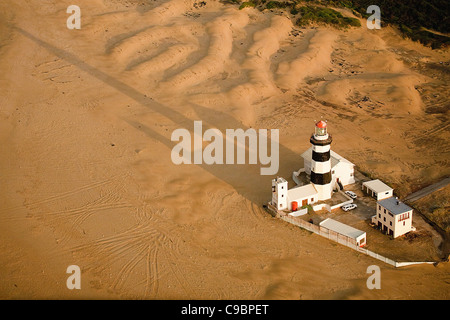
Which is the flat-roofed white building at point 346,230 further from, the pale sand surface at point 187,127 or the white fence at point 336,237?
the pale sand surface at point 187,127

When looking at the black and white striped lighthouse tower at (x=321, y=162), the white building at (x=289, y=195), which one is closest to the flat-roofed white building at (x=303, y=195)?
the white building at (x=289, y=195)

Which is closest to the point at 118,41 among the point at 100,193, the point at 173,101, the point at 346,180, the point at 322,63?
the point at 173,101

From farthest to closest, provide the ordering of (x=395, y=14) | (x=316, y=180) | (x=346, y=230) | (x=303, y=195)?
(x=395, y=14) → (x=316, y=180) → (x=303, y=195) → (x=346, y=230)

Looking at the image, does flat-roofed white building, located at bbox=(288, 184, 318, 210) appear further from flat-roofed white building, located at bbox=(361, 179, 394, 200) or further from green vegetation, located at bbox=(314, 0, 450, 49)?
green vegetation, located at bbox=(314, 0, 450, 49)

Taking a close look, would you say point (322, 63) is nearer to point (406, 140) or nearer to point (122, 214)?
point (406, 140)

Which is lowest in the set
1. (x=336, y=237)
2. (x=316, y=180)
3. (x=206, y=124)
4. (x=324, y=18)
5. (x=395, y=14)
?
(x=336, y=237)

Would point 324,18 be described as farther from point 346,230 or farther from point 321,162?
point 346,230

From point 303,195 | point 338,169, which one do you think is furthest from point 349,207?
point 303,195
